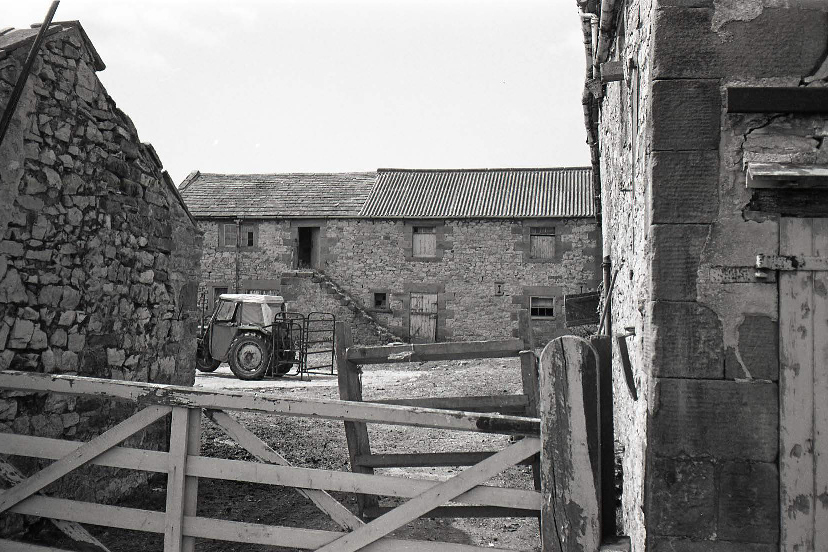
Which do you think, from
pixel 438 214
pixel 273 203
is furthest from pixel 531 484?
pixel 273 203

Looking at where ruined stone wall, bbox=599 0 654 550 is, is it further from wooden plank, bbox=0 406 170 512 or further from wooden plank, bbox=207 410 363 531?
wooden plank, bbox=0 406 170 512

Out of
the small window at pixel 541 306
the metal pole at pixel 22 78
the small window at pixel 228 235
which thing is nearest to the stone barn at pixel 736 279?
the metal pole at pixel 22 78

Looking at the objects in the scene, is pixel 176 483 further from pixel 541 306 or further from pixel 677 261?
pixel 541 306

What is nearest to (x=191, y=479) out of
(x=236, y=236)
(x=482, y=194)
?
(x=236, y=236)

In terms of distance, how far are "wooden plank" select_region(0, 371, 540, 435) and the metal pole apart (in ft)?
5.56

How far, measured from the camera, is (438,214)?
2262cm

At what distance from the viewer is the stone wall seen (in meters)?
21.7

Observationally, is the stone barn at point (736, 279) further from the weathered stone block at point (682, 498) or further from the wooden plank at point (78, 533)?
the wooden plank at point (78, 533)

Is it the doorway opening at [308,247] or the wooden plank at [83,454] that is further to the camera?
the doorway opening at [308,247]

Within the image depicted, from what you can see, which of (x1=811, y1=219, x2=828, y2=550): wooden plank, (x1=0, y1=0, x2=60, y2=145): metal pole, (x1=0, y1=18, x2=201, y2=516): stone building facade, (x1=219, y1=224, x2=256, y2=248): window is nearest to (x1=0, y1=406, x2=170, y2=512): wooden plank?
(x1=0, y1=18, x2=201, y2=516): stone building facade

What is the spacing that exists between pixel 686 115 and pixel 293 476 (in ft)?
8.46

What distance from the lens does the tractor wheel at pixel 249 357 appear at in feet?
47.5

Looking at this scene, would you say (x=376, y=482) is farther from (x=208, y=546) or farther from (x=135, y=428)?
(x=208, y=546)

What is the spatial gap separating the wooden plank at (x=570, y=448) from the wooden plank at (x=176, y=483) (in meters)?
1.75
